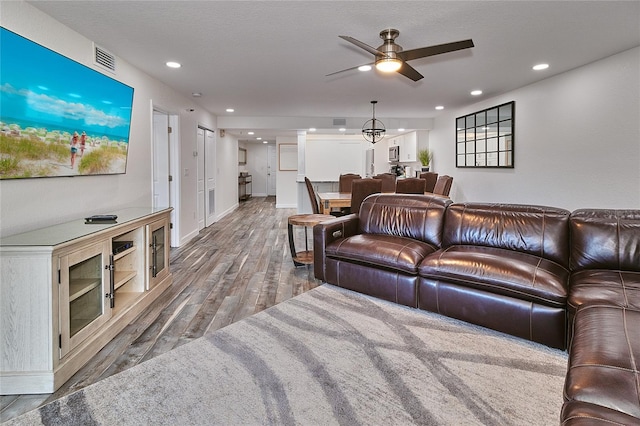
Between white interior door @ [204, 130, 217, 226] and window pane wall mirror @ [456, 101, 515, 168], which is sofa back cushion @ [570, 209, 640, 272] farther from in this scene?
white interior door @ [204, 130, 217, 226]

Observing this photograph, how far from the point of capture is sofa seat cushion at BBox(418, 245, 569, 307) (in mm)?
2344

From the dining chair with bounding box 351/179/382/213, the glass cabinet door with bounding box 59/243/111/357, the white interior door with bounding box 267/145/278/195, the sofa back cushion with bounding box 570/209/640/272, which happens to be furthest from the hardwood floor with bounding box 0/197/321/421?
the white interior door with bounding box 267/145/278/195

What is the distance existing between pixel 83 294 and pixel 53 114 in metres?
1.37

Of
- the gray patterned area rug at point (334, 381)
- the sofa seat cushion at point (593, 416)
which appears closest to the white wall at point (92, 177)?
the gray patterned area rug at point (334, 381)

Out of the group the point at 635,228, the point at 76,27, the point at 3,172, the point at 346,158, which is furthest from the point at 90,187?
the point at 346,158

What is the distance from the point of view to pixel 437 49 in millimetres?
2818

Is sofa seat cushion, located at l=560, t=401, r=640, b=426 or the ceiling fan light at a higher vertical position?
the ceiling fan light

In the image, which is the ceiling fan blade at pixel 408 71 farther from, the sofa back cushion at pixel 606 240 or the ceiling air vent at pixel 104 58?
the ceiling air vent at pixel 104 58

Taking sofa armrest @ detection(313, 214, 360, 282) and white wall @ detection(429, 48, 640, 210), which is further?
white wall @ detection(429, 48, 640, 210)

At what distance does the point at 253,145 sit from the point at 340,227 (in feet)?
38.4

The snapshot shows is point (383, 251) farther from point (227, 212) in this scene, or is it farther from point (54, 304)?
point (227, 212)

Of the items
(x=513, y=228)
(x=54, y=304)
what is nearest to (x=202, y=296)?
(x=54, y=304)

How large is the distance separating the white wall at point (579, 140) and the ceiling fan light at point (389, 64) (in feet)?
8.43

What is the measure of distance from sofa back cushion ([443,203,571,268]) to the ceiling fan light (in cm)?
137
